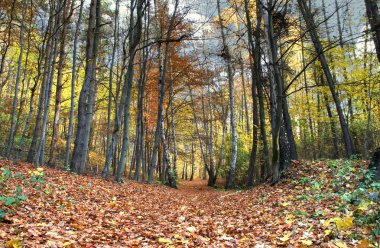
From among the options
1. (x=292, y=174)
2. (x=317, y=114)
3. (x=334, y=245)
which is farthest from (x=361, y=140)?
(x=334, y=245)

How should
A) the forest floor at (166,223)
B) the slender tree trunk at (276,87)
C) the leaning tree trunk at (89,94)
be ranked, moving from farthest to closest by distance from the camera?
the leaning tree trunk at (89,94)
the slender tree trunk at (276,87)
the forest floor at (166,223)

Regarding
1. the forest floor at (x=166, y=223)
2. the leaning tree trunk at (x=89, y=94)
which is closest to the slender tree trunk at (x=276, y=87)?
the forest floor at (x=166, y=223)

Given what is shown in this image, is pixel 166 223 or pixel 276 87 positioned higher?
pixel 276 87

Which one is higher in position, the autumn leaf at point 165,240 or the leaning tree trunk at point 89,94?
the leaning tree trunk at point 89,94

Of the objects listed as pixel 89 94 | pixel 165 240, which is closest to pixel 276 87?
pixel 165 240

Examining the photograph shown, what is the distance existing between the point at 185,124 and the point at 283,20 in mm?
17349

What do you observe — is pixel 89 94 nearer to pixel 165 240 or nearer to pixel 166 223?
pixel 166 223

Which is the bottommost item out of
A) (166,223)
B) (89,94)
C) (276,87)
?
(166,223)

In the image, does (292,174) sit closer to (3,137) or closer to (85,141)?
(85,141)

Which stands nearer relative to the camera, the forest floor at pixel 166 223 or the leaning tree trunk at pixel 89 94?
the forest floor at pixel 166 223

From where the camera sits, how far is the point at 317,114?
17.5 metres

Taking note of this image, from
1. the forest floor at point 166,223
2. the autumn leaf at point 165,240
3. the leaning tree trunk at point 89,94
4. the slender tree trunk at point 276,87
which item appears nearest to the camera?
the forest floor at point 166,223

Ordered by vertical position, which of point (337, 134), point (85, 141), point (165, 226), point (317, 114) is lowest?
point (165, 226)

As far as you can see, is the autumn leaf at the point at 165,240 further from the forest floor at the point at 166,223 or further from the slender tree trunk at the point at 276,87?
the slender tree trunk at the point at 276,87
